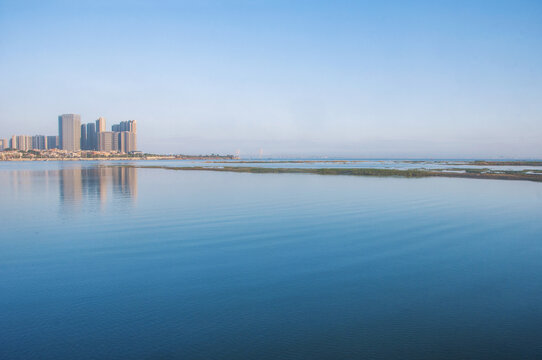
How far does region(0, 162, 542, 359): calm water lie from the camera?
5328 mm

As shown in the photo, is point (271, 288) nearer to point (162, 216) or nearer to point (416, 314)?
point (416, 314)

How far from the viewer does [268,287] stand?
7.36 m

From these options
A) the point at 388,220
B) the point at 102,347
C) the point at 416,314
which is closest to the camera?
the point at 102,347

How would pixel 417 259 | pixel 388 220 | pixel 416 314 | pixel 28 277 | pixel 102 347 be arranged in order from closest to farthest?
1. pixel 102 347
2. pixel 416 314
3. pixel 28 277
4. pixel 417 259
5. pixel 388 220

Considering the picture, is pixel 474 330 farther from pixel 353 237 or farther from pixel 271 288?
pixel 353 237

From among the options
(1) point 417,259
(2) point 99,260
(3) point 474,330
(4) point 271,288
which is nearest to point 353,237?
(1) point 417,259

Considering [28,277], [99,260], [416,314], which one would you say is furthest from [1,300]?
[416,314]

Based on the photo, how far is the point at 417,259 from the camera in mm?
9266

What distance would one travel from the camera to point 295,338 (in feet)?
18.0

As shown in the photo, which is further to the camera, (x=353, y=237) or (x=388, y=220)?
(x=388, y=220)

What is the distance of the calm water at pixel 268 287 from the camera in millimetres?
5328

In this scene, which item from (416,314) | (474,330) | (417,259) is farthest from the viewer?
(417,259)

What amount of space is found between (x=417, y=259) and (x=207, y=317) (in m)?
5.53

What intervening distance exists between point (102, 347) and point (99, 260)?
411 cm
